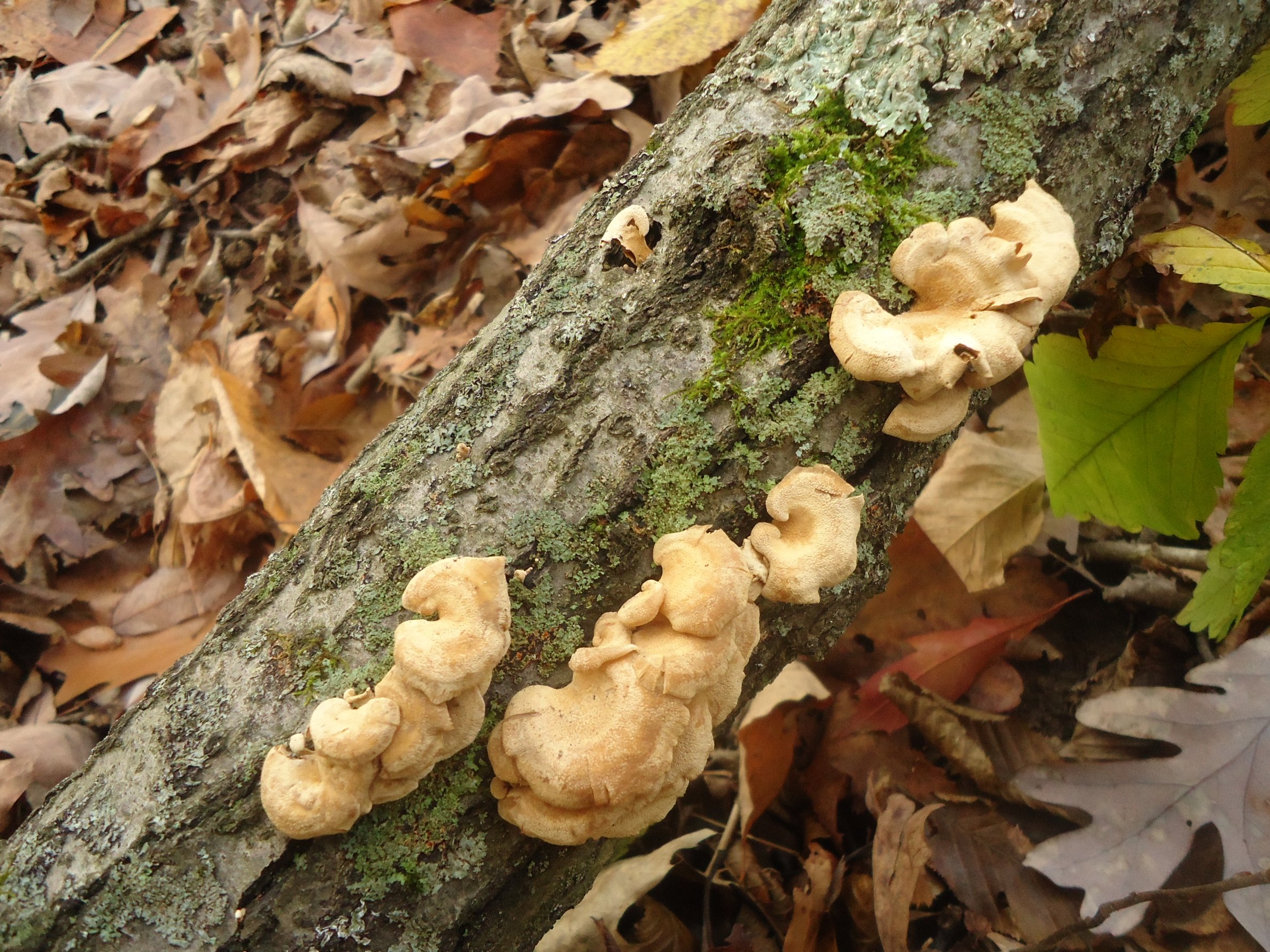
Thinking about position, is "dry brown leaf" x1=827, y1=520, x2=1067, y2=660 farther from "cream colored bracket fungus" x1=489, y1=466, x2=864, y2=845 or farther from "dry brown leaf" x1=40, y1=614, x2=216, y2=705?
"dry brown leaf" x1=40, y1=614, x2=216, y2=705

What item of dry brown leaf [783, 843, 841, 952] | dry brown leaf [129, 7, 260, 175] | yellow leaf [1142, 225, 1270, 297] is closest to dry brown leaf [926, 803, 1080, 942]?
dry brown leaf [783, 843, 841, 952]

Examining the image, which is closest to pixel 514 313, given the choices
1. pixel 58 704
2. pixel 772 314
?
pixel 772 314

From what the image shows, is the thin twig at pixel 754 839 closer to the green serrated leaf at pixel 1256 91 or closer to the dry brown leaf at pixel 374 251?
the green serrated leaf at pixel 1256 91

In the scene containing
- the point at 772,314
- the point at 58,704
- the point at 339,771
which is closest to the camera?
the point at 339,771

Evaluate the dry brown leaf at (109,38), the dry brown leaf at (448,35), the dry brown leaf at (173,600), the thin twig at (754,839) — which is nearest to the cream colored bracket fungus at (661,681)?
the thin twig at (754,839)

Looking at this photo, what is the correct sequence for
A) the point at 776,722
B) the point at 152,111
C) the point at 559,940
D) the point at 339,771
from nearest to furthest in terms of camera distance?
the point at 339,771
the point at 559,940
the point at 776,722
the point at 152,111

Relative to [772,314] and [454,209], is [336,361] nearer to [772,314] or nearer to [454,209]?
[454,209]

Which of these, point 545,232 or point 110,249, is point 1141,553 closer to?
point 545,232
